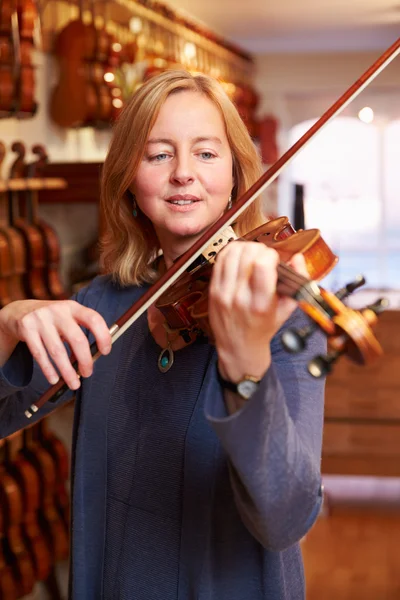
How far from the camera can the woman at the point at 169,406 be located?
1.15 meters

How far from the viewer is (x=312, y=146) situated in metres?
10.9

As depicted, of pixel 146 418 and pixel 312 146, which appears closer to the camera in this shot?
pixel 146 418

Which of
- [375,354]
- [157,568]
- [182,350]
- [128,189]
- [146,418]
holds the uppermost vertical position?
[128,189]

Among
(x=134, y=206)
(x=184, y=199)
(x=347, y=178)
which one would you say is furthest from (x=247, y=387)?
(x=347, y=178)

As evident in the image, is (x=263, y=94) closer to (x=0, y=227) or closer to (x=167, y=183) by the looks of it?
(x=0, y=227)

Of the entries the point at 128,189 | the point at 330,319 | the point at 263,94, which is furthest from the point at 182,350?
the point at 263,94

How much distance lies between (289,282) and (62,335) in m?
0.37

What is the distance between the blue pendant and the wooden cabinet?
136 inches

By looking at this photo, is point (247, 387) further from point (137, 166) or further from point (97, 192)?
point (97, 192)

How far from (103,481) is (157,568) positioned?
186mm

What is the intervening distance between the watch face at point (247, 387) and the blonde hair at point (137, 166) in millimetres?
562

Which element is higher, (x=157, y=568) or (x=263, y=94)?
(x=263, y=94)

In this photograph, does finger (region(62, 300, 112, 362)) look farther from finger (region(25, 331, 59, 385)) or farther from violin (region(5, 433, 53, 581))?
violin (region(5, 433, 53, 581))

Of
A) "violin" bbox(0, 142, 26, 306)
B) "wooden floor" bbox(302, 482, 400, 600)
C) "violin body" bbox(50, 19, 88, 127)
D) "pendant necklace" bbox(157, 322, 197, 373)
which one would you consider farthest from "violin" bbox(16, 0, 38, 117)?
"wooden floor" bbox(302, 482, 400, 600)
